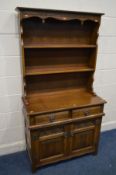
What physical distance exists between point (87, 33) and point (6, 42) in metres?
1.01

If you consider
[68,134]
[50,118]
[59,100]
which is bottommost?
[68,134]

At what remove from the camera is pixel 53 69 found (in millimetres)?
2094

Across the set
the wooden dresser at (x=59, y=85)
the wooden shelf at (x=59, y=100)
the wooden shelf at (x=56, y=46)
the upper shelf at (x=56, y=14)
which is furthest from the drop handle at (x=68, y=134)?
the upper shelf at (x=56, y=14)

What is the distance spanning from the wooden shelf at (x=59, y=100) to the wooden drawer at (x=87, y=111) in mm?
70

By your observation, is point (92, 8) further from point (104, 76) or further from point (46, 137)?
point (46, 137)

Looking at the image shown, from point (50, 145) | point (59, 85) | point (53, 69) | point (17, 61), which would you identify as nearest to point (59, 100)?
point (59, 85)

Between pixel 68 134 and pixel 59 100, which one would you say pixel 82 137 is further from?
pixel 59 100

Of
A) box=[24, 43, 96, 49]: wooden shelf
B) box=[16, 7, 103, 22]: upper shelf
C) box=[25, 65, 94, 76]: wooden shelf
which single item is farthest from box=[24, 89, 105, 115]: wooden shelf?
box=[16, 7, 103, 22]: upper shelf

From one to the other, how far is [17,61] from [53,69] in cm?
44

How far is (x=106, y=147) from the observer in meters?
2.48

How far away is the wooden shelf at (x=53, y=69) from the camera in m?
1.93

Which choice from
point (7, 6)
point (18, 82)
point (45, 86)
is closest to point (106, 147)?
point (45, 86)

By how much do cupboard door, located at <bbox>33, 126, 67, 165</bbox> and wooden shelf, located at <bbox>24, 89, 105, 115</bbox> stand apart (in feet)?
0.82

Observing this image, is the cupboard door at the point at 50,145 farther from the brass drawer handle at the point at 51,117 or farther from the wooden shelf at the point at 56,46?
the wooden shelf at the point at 56,46
